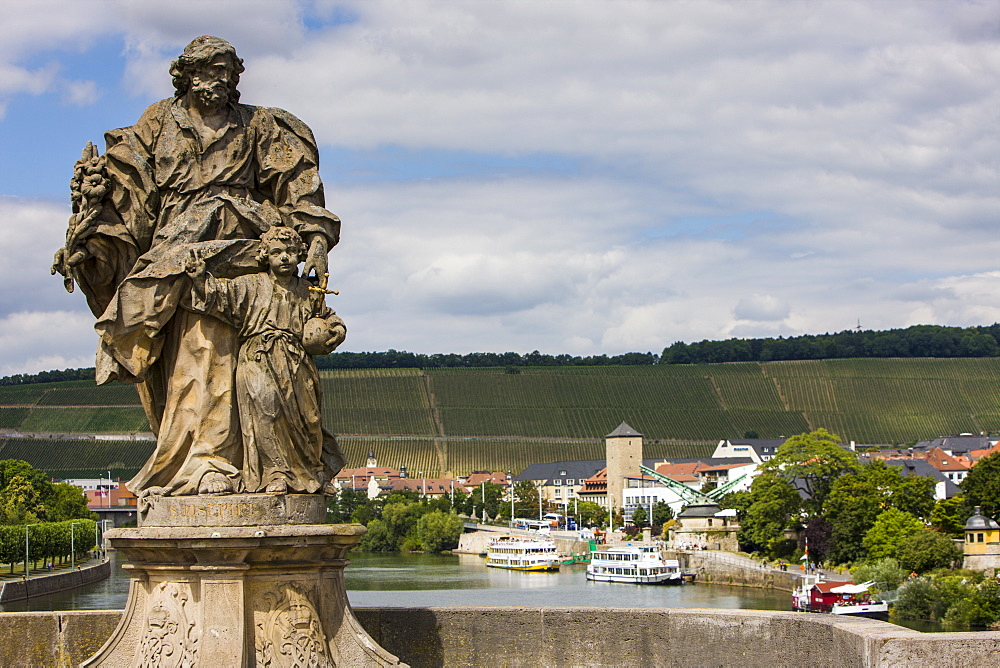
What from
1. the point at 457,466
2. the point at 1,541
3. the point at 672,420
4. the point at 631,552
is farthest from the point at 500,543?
the point at 672,420

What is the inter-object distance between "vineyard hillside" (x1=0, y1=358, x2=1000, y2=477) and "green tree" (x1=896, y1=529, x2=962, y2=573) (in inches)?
4182

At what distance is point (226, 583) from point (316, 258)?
155 centimetres

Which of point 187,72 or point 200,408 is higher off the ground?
point 187,72

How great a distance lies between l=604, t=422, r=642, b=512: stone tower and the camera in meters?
144

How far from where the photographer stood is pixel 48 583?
176 ft

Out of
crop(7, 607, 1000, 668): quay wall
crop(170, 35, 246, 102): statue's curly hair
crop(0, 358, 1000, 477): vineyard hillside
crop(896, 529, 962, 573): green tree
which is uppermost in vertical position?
crop(0, 358, 1000, 477): vineyard hillside

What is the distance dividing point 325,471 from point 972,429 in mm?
167467

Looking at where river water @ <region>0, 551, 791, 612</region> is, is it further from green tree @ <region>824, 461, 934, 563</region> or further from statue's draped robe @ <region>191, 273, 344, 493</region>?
statue's draped robe @ <region>191, 273, 344, 493</region>

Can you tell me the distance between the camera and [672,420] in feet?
582

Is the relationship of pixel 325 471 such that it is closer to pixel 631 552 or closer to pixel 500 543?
pixel 631 552

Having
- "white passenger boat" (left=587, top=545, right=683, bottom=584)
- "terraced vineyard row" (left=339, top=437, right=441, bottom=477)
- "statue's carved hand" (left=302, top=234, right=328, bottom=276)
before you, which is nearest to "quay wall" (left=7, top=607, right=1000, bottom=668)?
"statue's carved hand" (left=302, top=234, right=328, bottom=276)

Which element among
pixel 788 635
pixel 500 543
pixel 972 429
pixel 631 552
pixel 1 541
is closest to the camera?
pixel 788 635

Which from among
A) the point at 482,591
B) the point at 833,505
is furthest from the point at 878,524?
the point at 482,591

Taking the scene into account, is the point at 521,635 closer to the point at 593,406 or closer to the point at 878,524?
the point at 878,524
